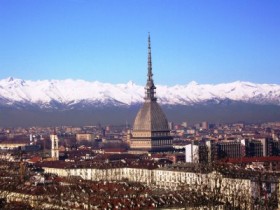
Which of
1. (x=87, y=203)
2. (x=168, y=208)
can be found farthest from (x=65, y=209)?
(x=168, y=208)

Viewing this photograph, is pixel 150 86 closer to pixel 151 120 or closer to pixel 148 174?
pixel 151 120

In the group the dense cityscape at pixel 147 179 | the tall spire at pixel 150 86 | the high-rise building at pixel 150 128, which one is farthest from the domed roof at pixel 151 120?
the dense cityscape at pixel 147 179

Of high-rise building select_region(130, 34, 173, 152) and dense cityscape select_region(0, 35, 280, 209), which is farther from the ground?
high-rise building select_region(130, 34, 173, 152)

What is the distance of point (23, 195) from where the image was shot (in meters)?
42.4

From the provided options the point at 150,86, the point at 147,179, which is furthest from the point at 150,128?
the point at 147,179

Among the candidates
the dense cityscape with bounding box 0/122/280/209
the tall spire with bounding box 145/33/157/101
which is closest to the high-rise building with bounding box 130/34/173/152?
the tall spire with bounding box 145/33/157/101

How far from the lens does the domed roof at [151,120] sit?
8081 centimetres

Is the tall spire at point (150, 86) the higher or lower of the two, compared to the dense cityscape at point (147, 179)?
higher

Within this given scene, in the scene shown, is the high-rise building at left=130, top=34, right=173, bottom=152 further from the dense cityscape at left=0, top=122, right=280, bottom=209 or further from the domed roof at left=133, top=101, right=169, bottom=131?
the dense cityscape at left=0, top=122, right=280, bottom=209

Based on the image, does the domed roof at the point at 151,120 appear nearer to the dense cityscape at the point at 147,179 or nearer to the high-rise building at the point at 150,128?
the high-rise building at the point at 150,128

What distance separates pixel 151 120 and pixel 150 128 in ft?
3.65

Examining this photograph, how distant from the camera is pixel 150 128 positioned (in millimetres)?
80250

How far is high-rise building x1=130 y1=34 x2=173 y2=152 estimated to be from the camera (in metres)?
79.6

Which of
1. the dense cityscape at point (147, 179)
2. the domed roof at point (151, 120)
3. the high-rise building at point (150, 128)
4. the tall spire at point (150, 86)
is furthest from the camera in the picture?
the tall spire at point (150, 86)
